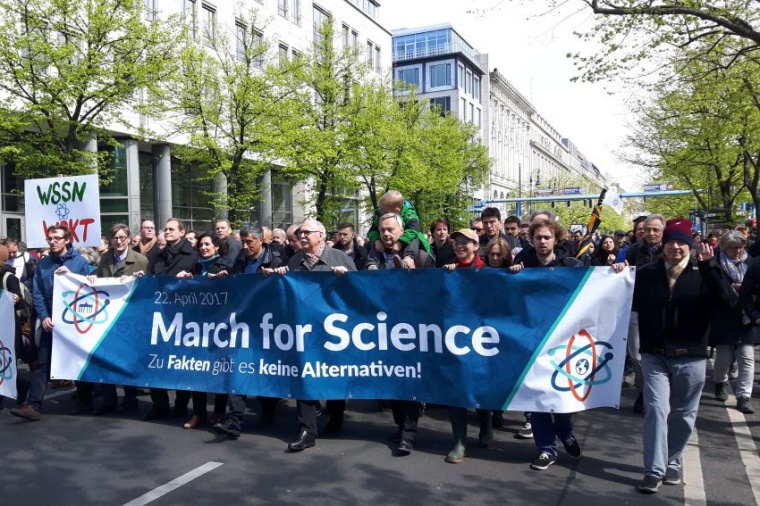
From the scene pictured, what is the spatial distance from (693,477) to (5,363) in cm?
632

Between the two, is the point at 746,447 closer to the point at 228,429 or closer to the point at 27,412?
the point at 228,429

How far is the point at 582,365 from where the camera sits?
5.22 metres

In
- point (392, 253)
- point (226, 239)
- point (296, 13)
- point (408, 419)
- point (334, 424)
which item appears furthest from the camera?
point (296, 13)

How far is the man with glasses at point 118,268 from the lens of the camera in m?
7.15

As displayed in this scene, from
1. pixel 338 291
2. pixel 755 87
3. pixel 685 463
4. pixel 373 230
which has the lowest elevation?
pixel 685 463

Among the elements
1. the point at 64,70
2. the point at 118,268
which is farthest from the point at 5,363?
the point at 64,70

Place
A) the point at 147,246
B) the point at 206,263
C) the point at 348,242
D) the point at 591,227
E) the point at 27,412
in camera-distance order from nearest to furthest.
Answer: the point at 27,412, the point at 206,263, the point at 591,227, the point at 348,242, the point at 147,246

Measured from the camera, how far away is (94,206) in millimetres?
7789

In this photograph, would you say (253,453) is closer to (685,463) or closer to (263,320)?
(263,320)

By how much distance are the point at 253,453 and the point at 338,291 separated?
59.5 inches

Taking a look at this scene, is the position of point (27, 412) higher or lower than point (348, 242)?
lower

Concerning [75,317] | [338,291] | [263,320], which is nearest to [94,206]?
[75,317]

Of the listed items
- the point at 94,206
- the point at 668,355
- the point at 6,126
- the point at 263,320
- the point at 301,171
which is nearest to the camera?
the point at 668,355

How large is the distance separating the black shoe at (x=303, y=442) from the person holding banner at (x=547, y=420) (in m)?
1.83
